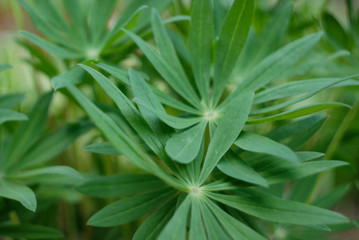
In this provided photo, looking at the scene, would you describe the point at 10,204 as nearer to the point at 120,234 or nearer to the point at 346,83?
the point at 120,234

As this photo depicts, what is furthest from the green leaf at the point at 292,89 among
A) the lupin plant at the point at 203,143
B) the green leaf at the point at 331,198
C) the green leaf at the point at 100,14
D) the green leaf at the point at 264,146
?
the green leaf at the point at 100,14

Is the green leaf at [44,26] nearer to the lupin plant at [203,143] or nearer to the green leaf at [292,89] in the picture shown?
the lupin plant at [203,143]

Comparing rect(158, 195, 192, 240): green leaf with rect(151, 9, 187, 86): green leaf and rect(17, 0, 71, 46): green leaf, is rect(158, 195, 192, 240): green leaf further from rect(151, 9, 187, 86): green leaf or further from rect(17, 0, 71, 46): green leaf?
rect(17, 0, 71, 46): green leaf

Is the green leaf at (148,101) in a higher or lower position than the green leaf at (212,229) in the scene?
higher

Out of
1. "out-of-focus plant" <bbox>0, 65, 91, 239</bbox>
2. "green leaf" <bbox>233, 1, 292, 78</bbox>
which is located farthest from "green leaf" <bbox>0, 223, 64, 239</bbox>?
"green leaf" <bbox>233, 1, 292, 78</bbox>

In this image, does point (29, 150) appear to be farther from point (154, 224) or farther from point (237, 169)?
point (237, 169)

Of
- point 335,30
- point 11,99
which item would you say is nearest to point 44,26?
point 11,99
